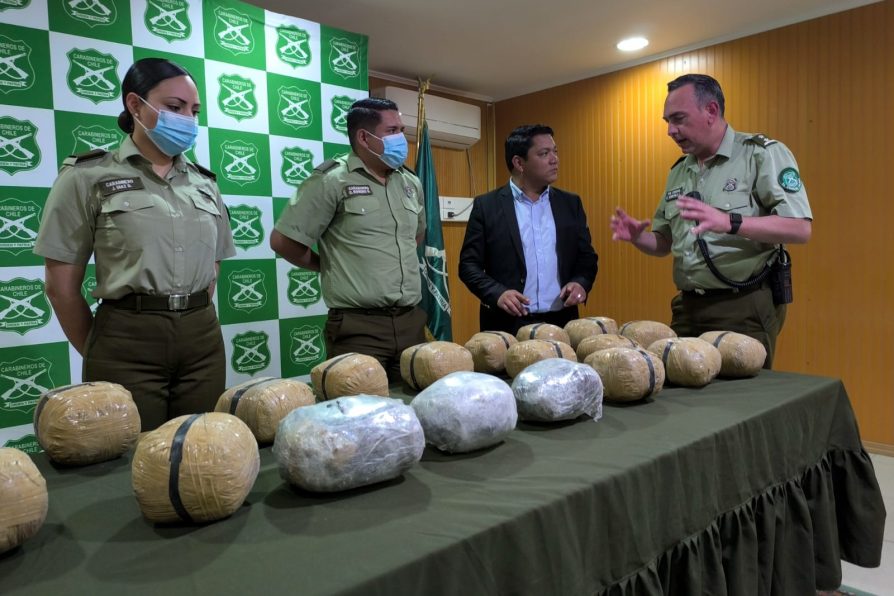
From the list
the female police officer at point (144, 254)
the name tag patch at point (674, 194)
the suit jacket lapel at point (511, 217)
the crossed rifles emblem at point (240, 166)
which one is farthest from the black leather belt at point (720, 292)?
the crossed rifles emblem at point (240, 166)

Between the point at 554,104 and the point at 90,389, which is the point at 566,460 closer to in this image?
the point at 90,389

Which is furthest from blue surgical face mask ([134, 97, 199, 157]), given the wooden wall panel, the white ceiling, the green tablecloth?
the wooden wall panel

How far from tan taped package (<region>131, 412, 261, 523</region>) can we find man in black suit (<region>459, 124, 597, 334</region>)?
1796mm

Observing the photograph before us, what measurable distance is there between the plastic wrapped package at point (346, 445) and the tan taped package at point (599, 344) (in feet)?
2.49

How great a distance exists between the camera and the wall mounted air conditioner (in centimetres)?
484

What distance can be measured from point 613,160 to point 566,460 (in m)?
4.38

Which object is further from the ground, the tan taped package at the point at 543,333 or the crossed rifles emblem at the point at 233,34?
the crossed rifles emblem at the point at 233,34

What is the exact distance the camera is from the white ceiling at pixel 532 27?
3.65 meters

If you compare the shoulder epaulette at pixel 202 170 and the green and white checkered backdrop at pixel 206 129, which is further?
the green and white checkered backdrop at pixel 206 129

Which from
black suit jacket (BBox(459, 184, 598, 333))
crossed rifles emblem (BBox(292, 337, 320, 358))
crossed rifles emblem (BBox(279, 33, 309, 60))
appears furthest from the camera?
crossed rifles emblem (BBox(292, 337, 320, 358))

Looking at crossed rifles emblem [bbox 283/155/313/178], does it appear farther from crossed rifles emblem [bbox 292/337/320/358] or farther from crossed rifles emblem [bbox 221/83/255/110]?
crossed rifles emblem [bbox 292/337/320/358]

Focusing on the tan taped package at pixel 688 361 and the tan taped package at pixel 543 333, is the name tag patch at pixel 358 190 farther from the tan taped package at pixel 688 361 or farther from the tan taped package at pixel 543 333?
the tan taped package at pixel 688 361

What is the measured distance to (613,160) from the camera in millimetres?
4992

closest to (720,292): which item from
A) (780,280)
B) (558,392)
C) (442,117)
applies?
(780,280)
